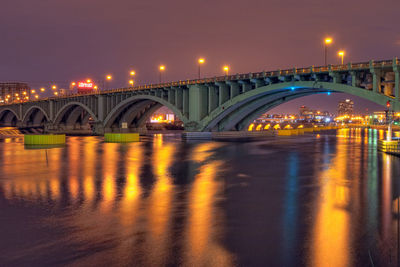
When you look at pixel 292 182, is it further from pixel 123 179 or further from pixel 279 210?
pixel 123 179

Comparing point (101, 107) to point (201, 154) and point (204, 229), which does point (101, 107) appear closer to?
point (201, 154)

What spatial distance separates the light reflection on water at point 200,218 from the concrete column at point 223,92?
116ft

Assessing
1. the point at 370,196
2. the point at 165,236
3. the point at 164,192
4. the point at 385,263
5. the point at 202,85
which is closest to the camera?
the point at 385,263

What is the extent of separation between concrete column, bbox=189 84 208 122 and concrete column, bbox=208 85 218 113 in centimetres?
169

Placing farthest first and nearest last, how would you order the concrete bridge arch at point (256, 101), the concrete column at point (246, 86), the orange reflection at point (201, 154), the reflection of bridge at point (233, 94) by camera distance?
the concrete column at point (246, 86)
the concrete bridge arch at point (256, 101)
the reflection of bridge at point (233, 94)
the orange reflection at point (201, 154)

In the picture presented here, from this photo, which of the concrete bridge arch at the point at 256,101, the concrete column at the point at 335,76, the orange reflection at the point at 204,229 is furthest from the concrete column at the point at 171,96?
the orange reflection at the point at 204,229

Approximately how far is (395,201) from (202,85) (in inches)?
1781

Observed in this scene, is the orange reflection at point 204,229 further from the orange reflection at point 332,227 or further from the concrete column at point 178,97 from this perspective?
the concrete column at point 178,97

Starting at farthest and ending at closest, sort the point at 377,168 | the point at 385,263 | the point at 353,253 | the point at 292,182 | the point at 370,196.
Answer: the point at 377,168, the point at 292,182, the point at 370,196, the point at 353,253, the point at 385,263

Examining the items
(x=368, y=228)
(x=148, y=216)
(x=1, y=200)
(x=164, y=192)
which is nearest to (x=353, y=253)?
(x=368, y=228)

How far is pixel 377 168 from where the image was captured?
61.3 feet

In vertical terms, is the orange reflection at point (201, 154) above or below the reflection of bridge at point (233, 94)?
below

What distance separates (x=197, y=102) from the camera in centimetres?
5441

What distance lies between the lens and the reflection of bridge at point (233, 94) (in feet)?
113
